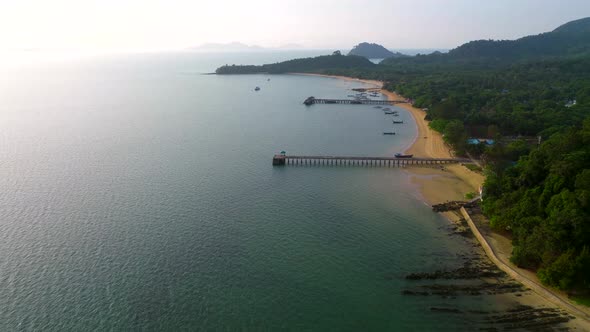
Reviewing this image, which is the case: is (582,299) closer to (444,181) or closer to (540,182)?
(540,182)

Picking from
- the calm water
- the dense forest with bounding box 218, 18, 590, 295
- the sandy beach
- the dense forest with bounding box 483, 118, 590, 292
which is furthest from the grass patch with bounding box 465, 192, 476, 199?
the calm water

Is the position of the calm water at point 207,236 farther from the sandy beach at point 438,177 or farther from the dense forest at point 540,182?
the dense forest at point 540,182

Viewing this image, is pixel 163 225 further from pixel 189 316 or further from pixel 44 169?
pixel 44 169

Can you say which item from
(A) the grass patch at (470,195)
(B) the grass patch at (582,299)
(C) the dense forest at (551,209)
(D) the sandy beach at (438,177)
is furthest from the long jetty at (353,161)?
(B) the grass patch at (582,299)

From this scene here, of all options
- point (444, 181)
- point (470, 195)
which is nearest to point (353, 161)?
point (444, 181)

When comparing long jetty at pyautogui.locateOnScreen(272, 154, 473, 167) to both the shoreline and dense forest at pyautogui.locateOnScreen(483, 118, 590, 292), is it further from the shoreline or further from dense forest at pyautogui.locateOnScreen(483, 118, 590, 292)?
dense forest at pyautogui.locateOnScreen(483, 118, 590, 292)
